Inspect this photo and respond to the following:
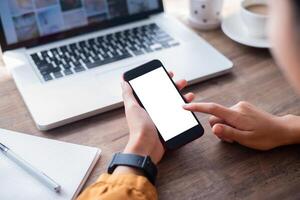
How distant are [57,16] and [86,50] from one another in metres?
0.10

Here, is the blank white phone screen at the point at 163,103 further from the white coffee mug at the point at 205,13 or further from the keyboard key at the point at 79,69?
the white coffee mug at the point at 205,13

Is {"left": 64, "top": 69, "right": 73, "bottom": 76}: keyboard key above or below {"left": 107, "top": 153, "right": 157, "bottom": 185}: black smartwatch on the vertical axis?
above

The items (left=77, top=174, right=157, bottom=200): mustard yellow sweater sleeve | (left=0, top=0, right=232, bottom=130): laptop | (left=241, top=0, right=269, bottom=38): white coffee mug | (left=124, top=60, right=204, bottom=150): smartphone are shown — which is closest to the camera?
(left=77, top=174, right=157, bottom=200): mustard yellow sweater sleeve

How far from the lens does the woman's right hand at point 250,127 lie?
75 cm

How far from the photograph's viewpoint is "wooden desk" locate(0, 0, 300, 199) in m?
0.70

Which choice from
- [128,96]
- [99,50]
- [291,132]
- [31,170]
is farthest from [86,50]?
[291,132]

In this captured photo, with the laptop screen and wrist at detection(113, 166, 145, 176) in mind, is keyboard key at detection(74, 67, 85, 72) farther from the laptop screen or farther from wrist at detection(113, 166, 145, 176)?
wrist at detection(113, 166, 145, 176)

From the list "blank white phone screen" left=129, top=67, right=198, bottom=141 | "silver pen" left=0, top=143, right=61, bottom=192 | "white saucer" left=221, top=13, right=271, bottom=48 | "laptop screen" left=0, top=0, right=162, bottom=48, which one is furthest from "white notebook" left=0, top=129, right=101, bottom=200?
"white saucer" left=221, top=13, right=271, bottom=48

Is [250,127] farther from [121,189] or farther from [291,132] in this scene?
[121,189]

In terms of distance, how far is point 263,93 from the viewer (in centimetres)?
88

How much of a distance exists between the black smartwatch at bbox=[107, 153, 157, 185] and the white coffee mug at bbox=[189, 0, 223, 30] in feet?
1.58

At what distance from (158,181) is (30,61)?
405 mm

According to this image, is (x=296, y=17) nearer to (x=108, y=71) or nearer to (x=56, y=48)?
(x=108, y=71)

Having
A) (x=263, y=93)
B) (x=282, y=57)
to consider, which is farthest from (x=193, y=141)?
(x=282, y=57)
